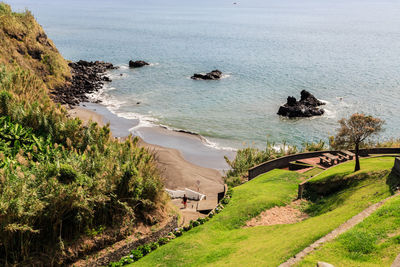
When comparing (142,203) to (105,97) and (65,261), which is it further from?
(105,97)

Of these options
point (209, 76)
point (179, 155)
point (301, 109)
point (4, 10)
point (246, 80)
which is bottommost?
point (179, 155)

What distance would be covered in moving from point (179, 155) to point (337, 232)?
27.0 metres

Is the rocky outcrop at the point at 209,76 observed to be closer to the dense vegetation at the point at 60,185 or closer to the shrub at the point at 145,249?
the dense vegetation at the point at 60,185

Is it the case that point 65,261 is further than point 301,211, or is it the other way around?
point 301,211

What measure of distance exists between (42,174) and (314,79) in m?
66.6

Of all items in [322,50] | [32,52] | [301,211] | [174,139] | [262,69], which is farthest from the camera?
[322,50]

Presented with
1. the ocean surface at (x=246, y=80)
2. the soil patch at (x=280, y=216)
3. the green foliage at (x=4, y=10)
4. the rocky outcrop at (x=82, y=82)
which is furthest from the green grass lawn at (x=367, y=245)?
the green foliage at (x=4, y=10)

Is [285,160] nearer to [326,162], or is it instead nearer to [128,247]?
[326,162]

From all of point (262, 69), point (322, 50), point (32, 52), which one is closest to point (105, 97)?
point (32, 52)

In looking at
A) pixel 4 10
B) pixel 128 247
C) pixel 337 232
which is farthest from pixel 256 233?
pixel 4 10

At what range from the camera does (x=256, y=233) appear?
15.4 meters

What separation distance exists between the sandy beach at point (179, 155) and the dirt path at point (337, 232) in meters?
15.6

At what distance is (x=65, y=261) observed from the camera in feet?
43.8

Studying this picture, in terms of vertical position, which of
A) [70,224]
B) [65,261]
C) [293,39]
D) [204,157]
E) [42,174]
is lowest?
[204,157]
